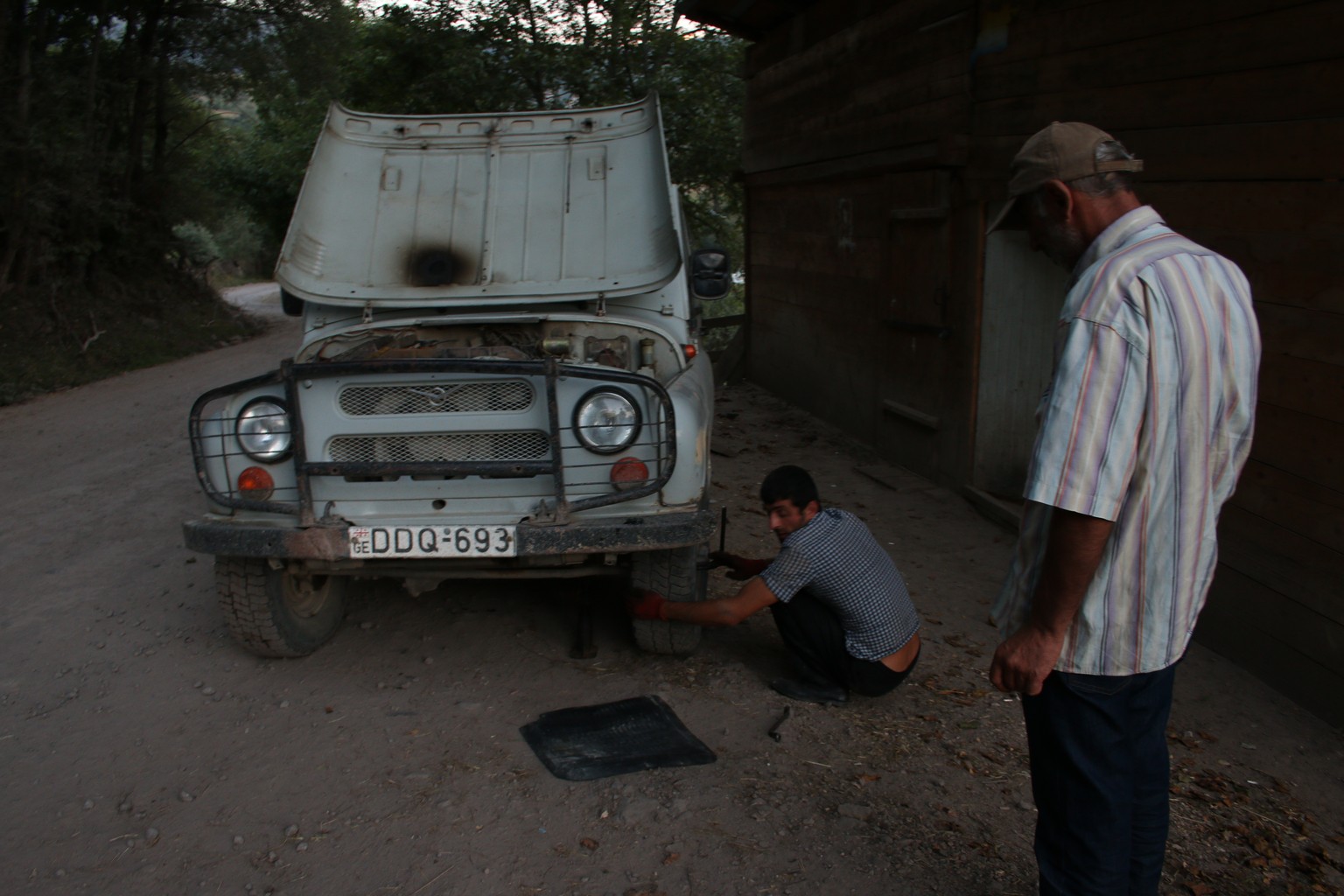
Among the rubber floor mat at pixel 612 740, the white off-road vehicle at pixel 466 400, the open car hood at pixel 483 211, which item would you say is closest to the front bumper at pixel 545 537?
the white off-road vehicle at pixel 466 400

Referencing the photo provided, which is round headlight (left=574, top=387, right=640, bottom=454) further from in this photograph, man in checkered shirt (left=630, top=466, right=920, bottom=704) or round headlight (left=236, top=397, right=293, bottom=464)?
round headlight (left=236, top=397, right=293, bottom=464)

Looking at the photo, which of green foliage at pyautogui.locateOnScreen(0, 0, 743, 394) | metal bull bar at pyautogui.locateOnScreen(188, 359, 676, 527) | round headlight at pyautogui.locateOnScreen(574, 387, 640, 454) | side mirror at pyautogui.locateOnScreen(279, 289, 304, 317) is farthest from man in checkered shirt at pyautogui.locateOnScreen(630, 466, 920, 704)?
green foliage at pyautogui.locateOnScreen(0, 0, 743, 394)

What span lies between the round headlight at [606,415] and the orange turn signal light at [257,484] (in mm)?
1204

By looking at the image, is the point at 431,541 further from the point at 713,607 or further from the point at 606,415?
the point at 713,607

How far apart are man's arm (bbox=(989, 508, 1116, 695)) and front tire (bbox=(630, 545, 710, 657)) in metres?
1.98

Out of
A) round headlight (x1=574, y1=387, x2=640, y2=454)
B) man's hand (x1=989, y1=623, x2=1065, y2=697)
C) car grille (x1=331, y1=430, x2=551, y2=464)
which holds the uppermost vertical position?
round headlight (x1=574, y1=387, x2=640, y2=454)

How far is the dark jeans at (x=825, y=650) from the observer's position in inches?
149

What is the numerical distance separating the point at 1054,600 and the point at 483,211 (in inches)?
155

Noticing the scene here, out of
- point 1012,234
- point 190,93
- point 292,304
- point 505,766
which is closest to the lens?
point 505,766

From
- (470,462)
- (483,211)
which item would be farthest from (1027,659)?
(483,211)

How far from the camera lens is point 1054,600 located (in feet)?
6.48

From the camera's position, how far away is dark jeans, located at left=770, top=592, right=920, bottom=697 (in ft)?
12.4

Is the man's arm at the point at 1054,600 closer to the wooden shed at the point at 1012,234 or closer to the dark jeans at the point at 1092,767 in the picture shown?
the dark jeans at the point at 1092,767

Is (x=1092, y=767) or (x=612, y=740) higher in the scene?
(x=1092, y=767)
